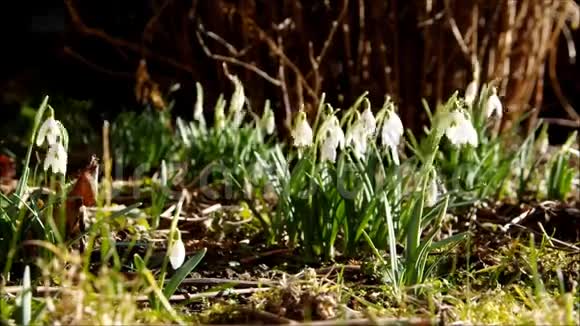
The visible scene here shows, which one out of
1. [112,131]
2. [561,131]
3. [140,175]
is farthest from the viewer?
[561,131]

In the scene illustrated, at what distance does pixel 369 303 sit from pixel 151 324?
0.53 meters

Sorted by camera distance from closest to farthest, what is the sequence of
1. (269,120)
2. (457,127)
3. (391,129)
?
(457,127) < (391,129) < (269,120)

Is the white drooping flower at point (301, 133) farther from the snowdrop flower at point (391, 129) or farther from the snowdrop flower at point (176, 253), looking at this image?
the snowdrop flower at point (176, 253)

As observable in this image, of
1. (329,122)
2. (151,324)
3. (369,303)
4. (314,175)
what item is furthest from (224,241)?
(151,324)

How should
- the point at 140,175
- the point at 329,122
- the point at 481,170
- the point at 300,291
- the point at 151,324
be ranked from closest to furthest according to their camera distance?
the point at 151,324
the point at 300,291
the point at 329,122
the point at 481,170
the point at 140,175

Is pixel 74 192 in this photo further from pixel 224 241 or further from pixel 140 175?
pixel 140 175

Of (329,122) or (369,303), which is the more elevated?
(329,122)

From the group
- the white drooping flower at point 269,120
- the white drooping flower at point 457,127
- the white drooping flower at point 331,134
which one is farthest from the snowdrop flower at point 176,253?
the white drooping flower at point 269,120

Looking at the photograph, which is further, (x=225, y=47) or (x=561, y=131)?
(x=561, y=131)

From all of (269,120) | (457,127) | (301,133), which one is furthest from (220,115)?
(457,127)

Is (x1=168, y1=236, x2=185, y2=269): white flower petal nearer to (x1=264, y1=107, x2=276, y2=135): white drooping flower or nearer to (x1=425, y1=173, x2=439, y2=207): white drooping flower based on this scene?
(x1=425, y1=173, x2=439, y2=207): white drooping flower

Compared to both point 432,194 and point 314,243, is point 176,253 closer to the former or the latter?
point 314,243

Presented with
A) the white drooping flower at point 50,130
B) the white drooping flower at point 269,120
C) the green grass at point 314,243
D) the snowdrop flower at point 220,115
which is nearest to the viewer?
the green grass at point 314,243

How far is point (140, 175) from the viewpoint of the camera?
160 inches
